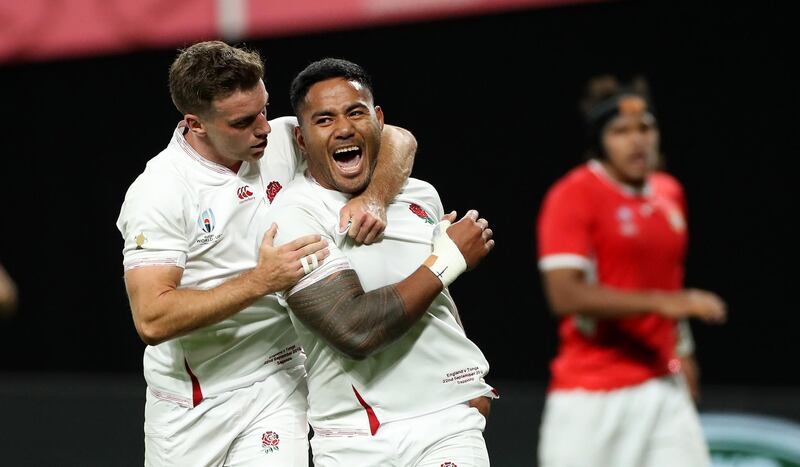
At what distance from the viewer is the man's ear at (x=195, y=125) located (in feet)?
12.0

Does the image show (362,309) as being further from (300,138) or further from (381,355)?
(300,138)

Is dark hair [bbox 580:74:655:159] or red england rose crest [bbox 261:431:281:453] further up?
dark hair [bbox 580:74:655:159]

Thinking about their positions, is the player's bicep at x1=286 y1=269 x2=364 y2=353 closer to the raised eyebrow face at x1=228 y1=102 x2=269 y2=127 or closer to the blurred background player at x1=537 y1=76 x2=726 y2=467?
the raised eyebrow face at x1=228 y1=102 x2=269 y2=127

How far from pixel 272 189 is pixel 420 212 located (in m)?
0.51

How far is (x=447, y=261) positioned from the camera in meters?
3.24

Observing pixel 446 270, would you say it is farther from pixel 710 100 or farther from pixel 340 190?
pixel 710 100

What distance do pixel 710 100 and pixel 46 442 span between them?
12.8 feet

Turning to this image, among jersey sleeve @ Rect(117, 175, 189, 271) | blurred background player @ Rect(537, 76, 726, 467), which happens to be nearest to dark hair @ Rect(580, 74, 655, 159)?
blurred background player @ Rect(537, 76, 726, 467)

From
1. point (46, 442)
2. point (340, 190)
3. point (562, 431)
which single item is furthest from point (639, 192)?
point (46, 442)

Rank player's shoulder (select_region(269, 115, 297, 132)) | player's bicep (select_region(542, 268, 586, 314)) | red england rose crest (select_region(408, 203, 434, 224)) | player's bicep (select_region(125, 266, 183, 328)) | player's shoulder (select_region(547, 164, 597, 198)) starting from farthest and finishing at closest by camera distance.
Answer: player's shoulder (select_region(547, 164, 597, 198)) < player's bicep (select_region(542, 268, 586, 314)) < player's shoulder (select_region(269, 115, 297, 132)) < red england rose crest (select_region(408, 203, 434, 224)) < player's bicep (select_region(125, 266, 183, 328))

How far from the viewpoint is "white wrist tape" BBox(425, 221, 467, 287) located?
10.6 ft

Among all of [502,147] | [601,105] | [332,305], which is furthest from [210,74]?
[502,147]

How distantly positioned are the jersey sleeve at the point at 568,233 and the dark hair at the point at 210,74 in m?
1.35

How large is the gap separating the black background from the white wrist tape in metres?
3.27
